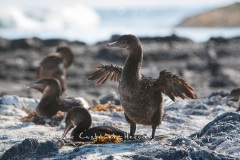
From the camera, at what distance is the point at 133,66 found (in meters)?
8.93

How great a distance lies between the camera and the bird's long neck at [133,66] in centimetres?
884

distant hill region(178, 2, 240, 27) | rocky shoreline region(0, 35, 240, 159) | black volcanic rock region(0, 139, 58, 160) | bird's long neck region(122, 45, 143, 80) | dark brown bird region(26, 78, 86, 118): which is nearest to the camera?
rocky shoreline region(0, 35, 240, 159)

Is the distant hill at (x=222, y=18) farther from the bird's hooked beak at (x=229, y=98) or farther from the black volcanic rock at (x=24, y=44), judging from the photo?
the bird's hooked beak at (x=229, y=98)

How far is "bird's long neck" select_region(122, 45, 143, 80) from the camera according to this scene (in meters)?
8.84

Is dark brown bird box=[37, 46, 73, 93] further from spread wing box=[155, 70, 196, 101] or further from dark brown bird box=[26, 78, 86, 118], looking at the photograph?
spread wing box=[155, 70, 196, 101]

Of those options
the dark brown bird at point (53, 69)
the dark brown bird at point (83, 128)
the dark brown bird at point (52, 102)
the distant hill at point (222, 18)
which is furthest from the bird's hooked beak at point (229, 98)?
the distant hill at point (222, 18)

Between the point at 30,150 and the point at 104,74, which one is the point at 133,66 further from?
the point at 30,150

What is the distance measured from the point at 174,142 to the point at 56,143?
1341 mm

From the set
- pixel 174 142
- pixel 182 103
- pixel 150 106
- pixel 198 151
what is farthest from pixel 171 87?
pixel 182 103

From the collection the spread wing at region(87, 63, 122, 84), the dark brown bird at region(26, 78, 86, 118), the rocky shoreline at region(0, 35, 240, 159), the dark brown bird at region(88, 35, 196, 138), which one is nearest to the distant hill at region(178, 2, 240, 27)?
the rocky shoreline at region(0, 35, 240, 159)

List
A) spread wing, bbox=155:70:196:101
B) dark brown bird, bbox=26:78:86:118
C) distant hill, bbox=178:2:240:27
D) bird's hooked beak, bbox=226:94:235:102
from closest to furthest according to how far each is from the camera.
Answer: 1. spread wing, bbox=155:70:196:101
2. dark brown bird, bbox=26:78:86:118
3. bird's hooked beak, bbox=226:94:235:102
4. distant hill, bbox=178:2:240:27

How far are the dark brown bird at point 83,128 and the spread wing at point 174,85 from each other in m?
0.84

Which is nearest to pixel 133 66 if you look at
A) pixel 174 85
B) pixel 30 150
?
pixel 174 85

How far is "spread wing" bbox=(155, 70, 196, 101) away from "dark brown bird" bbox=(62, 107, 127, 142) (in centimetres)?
84
